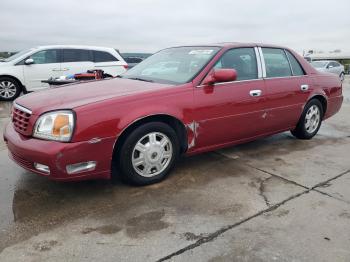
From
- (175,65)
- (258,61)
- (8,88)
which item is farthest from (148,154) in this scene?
(8,88)

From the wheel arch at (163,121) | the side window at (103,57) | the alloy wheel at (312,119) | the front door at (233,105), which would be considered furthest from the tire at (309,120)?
the side window at (103,57)

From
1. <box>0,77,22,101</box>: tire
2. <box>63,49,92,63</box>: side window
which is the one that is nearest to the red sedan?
<box>63,49,92,63</box>: side window

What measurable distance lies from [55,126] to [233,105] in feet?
6.49

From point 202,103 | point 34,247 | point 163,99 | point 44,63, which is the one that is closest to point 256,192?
point 202,103

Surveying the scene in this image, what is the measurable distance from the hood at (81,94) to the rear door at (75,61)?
20.8 ft

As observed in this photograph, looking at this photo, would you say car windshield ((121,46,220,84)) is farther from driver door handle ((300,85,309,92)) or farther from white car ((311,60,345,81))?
white car ((311,60,345,81))

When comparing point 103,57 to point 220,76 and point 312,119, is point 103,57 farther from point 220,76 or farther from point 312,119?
point 220,76

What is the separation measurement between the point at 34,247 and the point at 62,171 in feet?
2.25

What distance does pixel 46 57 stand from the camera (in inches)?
379

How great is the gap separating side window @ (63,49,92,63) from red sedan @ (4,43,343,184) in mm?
5923

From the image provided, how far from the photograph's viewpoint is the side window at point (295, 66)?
488 cm

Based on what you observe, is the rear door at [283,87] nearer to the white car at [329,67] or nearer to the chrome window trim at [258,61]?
the chrome window trim at [258,61]

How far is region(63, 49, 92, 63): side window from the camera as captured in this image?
989 centimetres

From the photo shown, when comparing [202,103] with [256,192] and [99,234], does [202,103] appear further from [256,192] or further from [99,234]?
[99,234]
